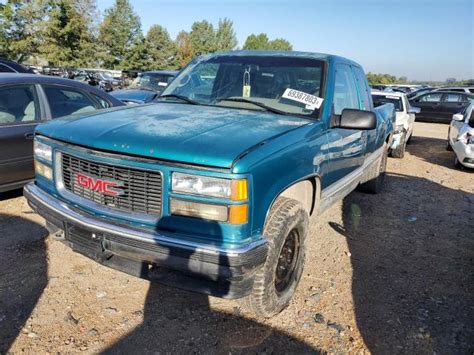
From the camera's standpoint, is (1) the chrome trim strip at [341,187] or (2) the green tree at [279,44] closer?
(1) the chrome trim strip at [341,187]

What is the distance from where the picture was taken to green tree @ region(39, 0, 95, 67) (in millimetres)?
46125

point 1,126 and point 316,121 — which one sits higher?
point 316,121

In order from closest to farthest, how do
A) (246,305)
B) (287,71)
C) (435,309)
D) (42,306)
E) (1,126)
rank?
(246,305), (42,306), (435,309), (287,71), (1,126)

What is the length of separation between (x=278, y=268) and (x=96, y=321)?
1364mm

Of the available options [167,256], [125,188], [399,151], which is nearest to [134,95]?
[399,151]

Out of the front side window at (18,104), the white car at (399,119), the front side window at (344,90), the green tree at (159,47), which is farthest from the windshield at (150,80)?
the green tree at (159,47)

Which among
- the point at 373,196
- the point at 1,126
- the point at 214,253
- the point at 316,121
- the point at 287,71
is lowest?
the point at 373,196

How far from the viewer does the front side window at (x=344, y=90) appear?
3861 mm

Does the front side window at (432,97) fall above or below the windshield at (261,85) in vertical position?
below

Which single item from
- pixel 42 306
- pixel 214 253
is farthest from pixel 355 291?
pixel 42 306

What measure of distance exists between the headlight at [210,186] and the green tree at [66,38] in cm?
5063

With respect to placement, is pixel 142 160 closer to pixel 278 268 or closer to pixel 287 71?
pixel 278 268

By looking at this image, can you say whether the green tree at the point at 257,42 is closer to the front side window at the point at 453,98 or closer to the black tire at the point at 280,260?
the front side window at the point at 453,98

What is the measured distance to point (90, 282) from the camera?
3.35m
